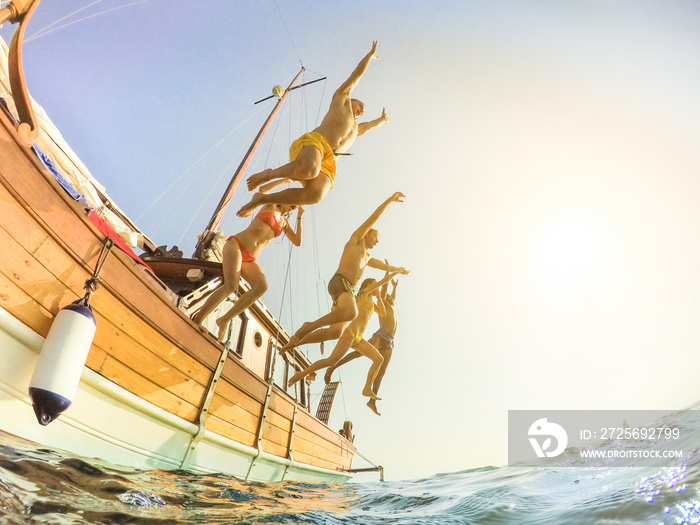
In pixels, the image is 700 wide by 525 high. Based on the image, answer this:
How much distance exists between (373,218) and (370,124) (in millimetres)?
1267

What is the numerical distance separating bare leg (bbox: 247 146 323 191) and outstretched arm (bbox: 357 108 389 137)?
4.00 ft

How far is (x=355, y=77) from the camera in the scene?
4102 mm

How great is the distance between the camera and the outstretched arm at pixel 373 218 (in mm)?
5305

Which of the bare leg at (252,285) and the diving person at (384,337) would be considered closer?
the bare leg at (252,285)

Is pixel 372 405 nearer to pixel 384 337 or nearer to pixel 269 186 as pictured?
pixel 384 337

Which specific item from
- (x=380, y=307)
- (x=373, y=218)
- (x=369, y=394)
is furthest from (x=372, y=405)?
(x=373, y=218)

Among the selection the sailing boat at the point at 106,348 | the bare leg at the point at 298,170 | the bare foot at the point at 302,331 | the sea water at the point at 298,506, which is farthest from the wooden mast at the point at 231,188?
the sea water at the point at 298,506

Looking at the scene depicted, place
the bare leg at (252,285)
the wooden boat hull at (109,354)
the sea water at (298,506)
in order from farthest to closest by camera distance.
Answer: the bare leg at (252,285) → the wooden boat hull at (109,354) → the sea water at (298,506)

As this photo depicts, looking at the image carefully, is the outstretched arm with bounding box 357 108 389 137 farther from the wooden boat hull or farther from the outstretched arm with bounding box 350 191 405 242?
the wooden boat hull

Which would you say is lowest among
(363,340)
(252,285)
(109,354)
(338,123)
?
(109,354)

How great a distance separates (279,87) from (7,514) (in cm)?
1421

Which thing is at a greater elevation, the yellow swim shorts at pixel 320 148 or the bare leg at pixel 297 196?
the yellow swim shorts at pixel 320 148

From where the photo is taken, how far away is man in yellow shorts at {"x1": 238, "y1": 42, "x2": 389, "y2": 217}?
11.5 feet

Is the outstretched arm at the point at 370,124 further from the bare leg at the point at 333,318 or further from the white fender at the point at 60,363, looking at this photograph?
the white fender at the point at 60,363
